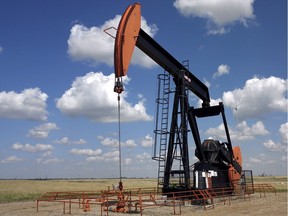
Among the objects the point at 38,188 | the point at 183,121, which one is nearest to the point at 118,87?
the point at 183,121

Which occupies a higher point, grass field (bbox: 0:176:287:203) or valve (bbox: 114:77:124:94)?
valve (bbox: 114:77:124:94)

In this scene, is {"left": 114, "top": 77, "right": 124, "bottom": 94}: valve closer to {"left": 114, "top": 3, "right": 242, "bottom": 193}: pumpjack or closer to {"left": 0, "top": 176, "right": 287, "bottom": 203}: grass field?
{"left": 114, "top": 3, "right": 242, "bottom": 193}: pumpjack

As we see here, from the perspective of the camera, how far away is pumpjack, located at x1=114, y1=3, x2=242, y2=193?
11672 millimetres

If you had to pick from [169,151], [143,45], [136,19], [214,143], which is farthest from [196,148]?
[136,19]

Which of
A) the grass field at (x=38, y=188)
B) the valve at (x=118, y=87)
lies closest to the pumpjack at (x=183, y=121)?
the valve at (x=118, y=87)

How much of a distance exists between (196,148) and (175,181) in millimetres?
2300

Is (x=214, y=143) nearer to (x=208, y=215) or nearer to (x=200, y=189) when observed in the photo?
(x=200, y=189)

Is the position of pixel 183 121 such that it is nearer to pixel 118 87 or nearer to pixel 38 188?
pixel 118 87

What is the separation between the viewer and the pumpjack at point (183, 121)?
1167cm

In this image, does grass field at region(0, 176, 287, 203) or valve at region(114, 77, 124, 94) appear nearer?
valve at region(114, 77, 124, 94)

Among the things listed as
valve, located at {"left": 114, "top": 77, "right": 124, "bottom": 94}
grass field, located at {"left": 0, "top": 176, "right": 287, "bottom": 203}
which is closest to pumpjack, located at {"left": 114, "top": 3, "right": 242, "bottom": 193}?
valve, located at {"left": 114, "top": 77, "right": 124, "bottom": 94}

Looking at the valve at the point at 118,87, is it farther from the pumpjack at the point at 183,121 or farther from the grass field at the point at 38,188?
the grass field at the point at 38,188

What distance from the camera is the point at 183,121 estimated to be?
1523 centimetres

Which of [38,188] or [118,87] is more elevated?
[118,87]
